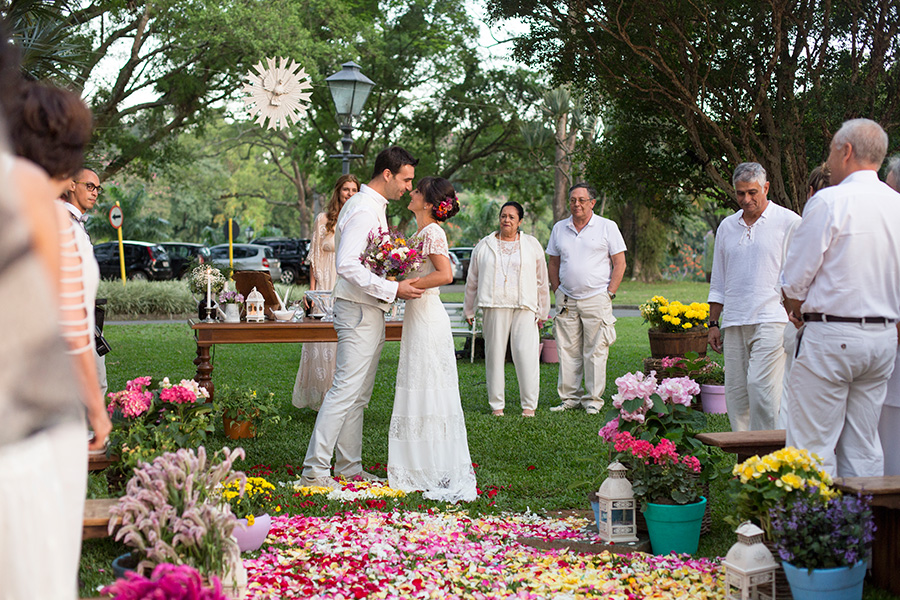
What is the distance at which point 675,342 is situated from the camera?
352 inches

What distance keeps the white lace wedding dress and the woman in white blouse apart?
264cm

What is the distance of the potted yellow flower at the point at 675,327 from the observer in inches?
351

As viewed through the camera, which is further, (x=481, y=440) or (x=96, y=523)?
(x=481, y=440)

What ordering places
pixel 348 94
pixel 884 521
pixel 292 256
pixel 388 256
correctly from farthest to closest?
pixel 292 256, pixel 348 94, pixel 388 256, pixel 884 521

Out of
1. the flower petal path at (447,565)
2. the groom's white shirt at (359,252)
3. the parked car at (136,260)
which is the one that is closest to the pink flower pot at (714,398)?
the flower petal path at (447,565)

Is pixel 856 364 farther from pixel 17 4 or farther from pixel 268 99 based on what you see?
pixel 17 4

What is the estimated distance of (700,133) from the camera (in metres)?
10.2

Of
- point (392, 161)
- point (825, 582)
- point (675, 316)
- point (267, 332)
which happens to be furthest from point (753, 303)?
point (267, 332)

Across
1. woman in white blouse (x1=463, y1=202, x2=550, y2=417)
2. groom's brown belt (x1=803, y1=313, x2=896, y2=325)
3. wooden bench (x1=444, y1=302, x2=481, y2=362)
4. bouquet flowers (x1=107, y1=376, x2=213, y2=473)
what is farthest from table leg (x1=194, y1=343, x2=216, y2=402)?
wooden bench (x1=444, y1=302, x2=481, y2=362)

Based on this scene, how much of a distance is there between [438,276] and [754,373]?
2.20m

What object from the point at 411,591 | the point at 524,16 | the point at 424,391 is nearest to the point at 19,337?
the point at 411,591

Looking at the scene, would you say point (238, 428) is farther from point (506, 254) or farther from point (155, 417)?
point (506, 254)

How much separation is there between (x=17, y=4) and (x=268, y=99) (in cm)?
255

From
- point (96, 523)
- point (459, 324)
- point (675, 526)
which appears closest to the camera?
point (96, 523)
